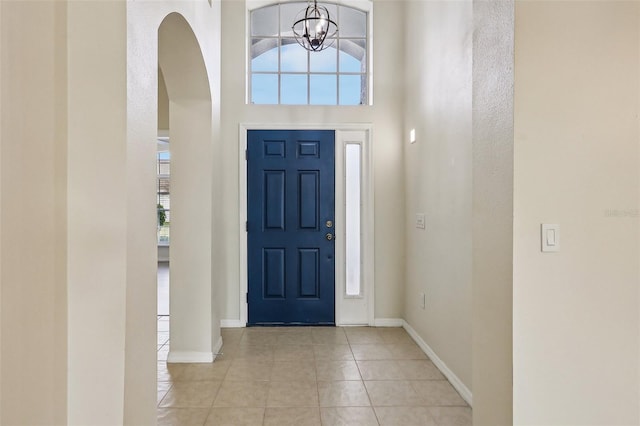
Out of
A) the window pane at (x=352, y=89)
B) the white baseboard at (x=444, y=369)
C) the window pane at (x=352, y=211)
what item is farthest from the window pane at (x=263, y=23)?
the white baseboard at (x=444, y=369)

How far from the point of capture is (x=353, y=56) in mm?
4219

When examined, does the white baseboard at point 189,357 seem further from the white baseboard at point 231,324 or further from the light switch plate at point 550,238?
the light switch plate at point 550,238

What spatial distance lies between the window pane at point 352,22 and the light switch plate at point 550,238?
11.2 ft

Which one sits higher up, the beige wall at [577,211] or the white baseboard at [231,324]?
the beige wall at [577,211]

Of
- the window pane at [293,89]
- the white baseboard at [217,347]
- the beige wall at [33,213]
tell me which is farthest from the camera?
the window pane at [293,89]

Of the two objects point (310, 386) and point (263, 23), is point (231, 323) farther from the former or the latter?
point (263, 23)

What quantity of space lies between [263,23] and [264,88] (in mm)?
698

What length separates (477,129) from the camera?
1.73m

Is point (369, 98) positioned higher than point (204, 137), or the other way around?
A: point (369, 98)

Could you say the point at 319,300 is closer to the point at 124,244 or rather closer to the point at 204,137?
the point at 204,137

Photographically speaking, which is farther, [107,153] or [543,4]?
[543,4]

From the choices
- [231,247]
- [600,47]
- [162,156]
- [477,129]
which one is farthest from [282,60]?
[162,156]

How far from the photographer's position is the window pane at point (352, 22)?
4.21 meters

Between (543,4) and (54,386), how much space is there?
79.6 inches
